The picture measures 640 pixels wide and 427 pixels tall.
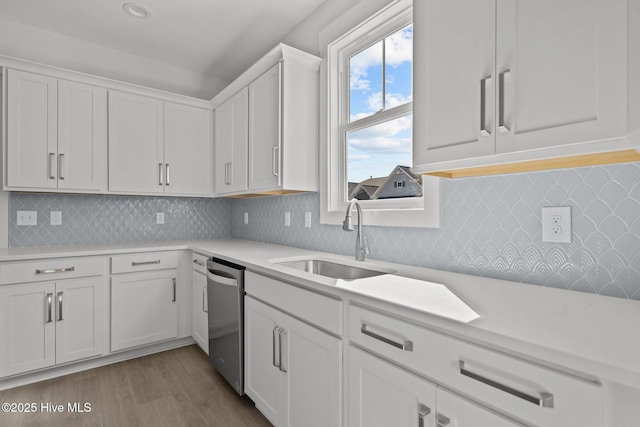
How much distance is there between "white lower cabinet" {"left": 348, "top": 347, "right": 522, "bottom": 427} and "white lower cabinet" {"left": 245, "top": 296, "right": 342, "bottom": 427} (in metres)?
0.11

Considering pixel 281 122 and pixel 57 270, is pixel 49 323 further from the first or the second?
pixel 281 122

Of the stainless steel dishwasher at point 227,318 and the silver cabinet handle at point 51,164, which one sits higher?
the silver cabinet handle at point 51,164

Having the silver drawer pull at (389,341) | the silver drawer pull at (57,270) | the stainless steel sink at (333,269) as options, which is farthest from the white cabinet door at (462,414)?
the silver drawer pull at (57,270)

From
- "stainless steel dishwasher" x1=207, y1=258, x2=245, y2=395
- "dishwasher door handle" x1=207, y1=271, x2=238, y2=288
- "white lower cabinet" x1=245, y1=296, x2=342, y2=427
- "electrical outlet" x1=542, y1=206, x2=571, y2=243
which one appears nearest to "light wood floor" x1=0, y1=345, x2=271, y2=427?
"stainless steel dishwasher" x1=207, y1=258, x2=245, y2=395

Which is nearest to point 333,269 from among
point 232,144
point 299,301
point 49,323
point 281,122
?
point 299,301

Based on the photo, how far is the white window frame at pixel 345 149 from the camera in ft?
5.73

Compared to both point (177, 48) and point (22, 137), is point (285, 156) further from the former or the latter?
point (22, 137)

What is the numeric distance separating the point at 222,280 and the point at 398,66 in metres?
1.78

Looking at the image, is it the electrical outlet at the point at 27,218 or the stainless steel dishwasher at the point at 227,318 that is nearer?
the stainless steel dishwasher at the point at 227,318

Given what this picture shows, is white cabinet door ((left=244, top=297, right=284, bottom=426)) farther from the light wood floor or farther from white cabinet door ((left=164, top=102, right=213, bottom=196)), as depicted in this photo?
white cabinet door ((left=164, top=102, right=213, bottom=196))

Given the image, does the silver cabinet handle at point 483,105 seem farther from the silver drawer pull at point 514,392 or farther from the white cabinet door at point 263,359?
the white cabinet door at point 263,359

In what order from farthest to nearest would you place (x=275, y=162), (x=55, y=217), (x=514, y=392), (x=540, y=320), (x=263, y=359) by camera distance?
(x=55, y=217) → (x=275, y=162) → (x=263, y=359) → (x=540, y=320) → (x=514, y=392)

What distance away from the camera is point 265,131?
8.24ft

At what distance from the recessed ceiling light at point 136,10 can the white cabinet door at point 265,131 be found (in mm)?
967
